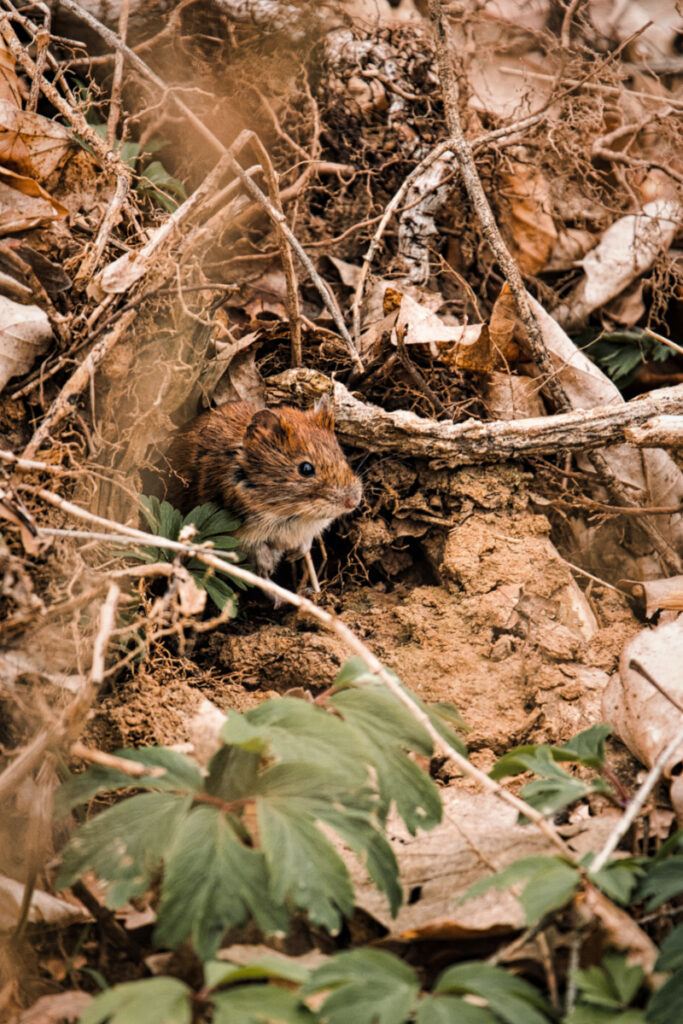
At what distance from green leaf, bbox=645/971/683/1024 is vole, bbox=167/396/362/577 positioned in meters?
2.25

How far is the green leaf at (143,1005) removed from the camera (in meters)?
1.42

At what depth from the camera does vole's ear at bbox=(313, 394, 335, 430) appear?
349 cm

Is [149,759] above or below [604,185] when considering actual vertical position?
below

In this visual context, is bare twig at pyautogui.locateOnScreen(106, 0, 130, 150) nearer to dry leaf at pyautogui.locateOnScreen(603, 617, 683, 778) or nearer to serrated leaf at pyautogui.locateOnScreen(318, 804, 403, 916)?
dry leaf at pyautogui.locateOnScreen(603, 617, 683, 778)

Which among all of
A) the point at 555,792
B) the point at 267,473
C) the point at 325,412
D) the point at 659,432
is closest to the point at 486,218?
the point at 325,412

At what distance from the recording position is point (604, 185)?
4.49 m

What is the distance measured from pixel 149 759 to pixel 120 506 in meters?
1.56

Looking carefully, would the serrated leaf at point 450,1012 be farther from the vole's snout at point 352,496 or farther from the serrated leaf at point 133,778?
the vole's snout at point 352,496

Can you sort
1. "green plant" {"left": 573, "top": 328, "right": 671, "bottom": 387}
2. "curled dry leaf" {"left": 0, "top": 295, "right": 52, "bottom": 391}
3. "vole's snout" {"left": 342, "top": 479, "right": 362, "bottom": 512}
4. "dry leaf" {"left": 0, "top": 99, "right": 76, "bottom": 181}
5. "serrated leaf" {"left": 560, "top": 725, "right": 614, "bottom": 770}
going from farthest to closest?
"green plant" {"left": 573, "top": 328, "right": 671, "bottom": 387}, "vole's snout" {"left": 342, "top": 479, "right": 362, "bottom": 512}, "dry leaf" {"left": 0, "top": 99, "right": 76, "bottom": 181}, "curled dry leaf" {"left": 0, "top": 295, "right": 52, "bottom": 391}, "serrated leaf" {"left": 560, "top": 725, "right": 614, "bottom": 770}

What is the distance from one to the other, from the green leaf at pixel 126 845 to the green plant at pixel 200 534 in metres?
1.25

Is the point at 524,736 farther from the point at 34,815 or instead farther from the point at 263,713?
the point at 34,815

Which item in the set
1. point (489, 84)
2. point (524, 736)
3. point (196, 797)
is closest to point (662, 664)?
point (524, 736)

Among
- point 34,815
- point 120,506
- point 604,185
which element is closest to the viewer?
point 34,815

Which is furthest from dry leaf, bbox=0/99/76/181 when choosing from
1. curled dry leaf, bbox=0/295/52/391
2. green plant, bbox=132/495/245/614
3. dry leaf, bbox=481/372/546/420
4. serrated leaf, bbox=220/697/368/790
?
serrated leaf, bbox=220/697/368/790
